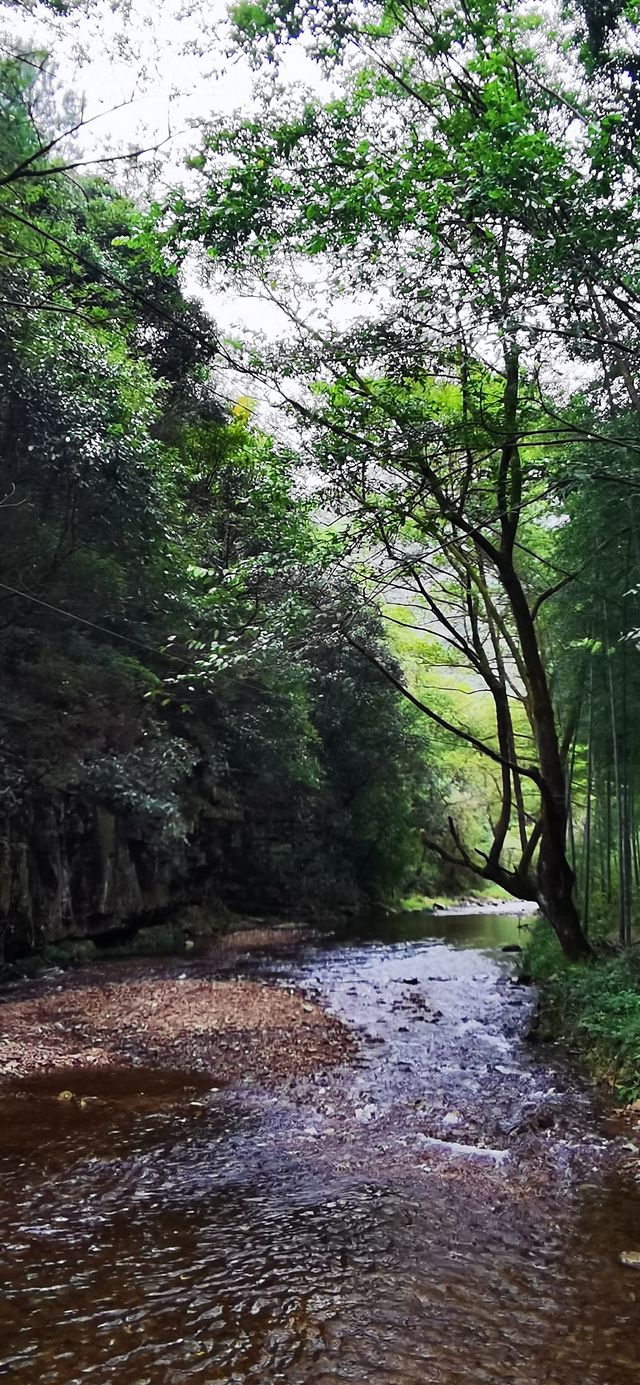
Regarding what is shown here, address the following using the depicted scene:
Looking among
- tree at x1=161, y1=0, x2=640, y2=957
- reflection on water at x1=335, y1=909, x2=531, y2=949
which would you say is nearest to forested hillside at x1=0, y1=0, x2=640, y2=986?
tree at x1=161, y1=0, x2=640, y2=957

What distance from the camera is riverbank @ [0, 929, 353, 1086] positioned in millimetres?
8039

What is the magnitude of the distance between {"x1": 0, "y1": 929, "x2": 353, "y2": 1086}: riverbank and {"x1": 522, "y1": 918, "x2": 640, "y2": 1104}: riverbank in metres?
2.69

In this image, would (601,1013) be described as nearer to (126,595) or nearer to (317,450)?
(317,450)

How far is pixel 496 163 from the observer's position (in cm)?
524

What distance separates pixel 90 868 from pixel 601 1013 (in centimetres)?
1179

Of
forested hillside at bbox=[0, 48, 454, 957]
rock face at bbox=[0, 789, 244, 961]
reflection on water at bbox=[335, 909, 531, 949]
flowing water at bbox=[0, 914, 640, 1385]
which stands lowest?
reflection on water at bbox=[335, 909, 531, 949]

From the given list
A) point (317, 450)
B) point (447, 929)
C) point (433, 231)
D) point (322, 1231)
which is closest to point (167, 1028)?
point (322, 1231)

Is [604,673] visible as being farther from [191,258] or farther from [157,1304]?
[157,1304]

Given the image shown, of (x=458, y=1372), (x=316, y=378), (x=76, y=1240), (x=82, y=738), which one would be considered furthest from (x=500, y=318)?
(x=82, y=738)

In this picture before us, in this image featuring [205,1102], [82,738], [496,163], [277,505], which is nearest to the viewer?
[496,163]

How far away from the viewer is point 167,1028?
9.56 metres

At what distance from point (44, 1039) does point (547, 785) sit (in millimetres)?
7240

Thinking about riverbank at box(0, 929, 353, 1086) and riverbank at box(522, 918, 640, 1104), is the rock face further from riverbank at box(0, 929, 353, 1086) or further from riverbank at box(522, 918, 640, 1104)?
riverbank at box(522, 918, 640, 1104)

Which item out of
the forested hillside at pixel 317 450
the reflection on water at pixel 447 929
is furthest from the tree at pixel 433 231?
the reflection on water at pixel 447 929
